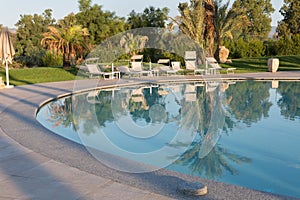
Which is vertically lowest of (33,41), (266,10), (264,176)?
(264,176)

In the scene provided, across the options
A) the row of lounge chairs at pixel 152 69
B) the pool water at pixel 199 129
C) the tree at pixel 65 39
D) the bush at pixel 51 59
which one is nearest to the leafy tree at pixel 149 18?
the bush at pixel 51 59

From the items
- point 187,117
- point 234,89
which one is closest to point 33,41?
point 234,89

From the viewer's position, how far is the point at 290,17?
43.0 m

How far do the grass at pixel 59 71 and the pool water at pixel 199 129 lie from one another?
466 centimetres

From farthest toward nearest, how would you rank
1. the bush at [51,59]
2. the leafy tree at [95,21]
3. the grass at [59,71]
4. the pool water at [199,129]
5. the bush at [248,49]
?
the leafy tree at [95,21] < the bush at [248,49] < the bush at [51,59] < the grass at [59,71] < the pool water at [199,129]

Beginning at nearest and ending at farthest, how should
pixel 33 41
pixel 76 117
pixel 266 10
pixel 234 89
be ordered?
pixel 76 117
pixel 234 89
pixel 33 41
pixel 266 10

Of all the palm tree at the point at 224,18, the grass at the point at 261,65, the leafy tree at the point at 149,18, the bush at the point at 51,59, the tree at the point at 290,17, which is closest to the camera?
the grass at the point at 261,65

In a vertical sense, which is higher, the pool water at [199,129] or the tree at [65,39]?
the tree at [65,39]

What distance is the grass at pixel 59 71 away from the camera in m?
17.4

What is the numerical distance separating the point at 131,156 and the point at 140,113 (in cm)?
404

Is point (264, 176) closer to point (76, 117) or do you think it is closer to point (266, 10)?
point (76, 117)

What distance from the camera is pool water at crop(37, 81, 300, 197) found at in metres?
5.21

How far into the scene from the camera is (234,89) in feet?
45.4

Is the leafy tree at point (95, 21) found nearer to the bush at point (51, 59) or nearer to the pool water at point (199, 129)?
the bush at point (51, 59)
